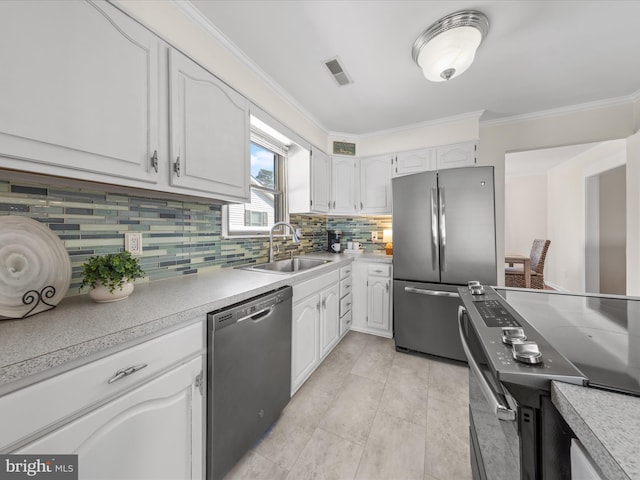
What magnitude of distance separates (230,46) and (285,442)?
2.50 m

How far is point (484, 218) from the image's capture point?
6.73ft

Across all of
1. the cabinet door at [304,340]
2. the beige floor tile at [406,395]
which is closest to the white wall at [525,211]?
the beige floor tile at [406,395]

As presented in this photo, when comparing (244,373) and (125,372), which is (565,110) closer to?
(244,373)

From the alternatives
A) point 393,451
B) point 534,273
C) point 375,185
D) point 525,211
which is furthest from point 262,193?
point 525,211

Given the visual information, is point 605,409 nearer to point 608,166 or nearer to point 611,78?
point 611,78

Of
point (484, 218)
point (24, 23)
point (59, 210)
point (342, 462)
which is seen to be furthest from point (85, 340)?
point (484, 218)

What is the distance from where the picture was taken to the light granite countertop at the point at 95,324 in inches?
23.0

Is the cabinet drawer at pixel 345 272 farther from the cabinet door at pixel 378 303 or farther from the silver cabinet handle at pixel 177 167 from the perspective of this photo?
the silver cabinet handle at pixel 177 167

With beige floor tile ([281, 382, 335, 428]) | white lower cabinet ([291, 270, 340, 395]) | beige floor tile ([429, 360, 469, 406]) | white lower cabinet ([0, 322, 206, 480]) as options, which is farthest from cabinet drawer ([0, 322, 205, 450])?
beige floor tile ([429, 360, 469, 406])

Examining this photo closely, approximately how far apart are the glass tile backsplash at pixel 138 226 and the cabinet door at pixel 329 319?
72 centimetres

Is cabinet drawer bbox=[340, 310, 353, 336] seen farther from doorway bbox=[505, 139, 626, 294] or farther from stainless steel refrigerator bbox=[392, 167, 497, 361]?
doorway bbox=[505, 139, 626, 294]

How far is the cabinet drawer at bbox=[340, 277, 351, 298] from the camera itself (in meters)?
2.47

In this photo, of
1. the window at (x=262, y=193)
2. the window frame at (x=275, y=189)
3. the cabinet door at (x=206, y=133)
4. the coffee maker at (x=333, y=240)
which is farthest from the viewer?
the coffee maker at (x=333, y=240)

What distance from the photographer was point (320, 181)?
9.28 feet
